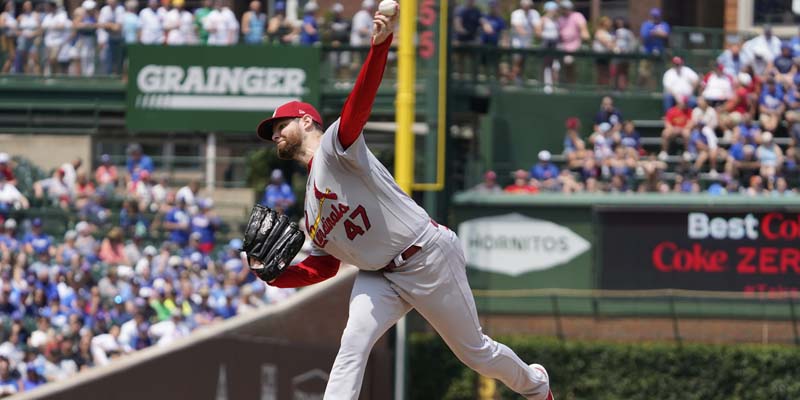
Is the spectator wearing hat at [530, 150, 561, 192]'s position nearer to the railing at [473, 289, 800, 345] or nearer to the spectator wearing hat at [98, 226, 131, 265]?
the railing at [473, 289, 800, 345]

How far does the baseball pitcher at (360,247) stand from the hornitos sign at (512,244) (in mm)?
10471

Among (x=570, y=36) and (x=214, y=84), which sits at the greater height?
(x=570, y=36)

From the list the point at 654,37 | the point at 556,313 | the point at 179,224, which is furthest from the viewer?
the point at 654,37

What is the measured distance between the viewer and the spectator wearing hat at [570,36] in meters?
18.7

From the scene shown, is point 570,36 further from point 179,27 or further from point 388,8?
point 388,8

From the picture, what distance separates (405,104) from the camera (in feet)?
53.3

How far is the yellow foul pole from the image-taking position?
16047 mm

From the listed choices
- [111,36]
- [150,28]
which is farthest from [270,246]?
[111,36]

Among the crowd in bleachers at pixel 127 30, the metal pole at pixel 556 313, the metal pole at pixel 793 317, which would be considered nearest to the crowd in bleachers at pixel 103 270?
the crowd in bleachers at pixel 127 30

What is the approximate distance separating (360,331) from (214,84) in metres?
13.7

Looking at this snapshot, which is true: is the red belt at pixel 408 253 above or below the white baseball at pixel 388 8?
below

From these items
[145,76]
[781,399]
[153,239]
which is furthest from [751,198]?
[145,76]

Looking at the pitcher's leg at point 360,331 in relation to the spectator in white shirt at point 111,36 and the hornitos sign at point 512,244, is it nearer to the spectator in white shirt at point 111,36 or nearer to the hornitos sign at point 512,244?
the hornitos sign at point 512,244

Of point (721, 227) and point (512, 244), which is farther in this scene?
point (512, 244)
